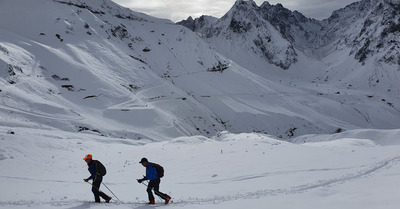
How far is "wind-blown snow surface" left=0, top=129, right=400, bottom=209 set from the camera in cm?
1145

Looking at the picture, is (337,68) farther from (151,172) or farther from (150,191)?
(150,191)

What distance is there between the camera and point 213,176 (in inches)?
714

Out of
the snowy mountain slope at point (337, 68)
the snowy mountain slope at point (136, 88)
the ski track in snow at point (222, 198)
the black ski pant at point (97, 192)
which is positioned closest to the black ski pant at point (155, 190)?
the ski track in snow at point (222, 198)

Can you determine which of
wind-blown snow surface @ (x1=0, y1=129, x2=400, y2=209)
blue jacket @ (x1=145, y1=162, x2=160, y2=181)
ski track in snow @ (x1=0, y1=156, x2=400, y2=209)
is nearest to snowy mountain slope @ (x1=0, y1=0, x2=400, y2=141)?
wind-blown snow surface @ (x1=0, y1=129, x2=400, y2=209)

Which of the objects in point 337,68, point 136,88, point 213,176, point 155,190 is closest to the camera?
point 155,190

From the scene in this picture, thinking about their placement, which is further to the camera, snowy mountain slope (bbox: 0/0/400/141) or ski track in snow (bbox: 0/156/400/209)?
snowy mountain slope (bbox: 0/0/400/141)

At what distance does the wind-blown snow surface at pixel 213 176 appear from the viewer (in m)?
11.4

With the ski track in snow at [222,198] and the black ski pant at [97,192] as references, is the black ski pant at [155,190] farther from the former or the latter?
the black ski pant at [97,192]

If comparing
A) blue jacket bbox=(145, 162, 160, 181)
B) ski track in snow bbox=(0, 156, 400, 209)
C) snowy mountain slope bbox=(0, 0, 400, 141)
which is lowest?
ski track in snow bbox=(0, 156, 400, 209)

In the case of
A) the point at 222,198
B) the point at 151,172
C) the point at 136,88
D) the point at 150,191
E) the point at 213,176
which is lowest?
the point at 222,198

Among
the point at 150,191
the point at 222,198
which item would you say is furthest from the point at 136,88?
the point at 222,198

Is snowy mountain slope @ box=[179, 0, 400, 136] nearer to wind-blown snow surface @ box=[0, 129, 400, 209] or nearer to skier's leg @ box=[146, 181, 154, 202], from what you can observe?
wind-blown snow surface @ box=[0, 129, 400, 209]

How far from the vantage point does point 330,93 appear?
108188mm

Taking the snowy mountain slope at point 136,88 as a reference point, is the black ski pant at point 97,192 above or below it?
below
